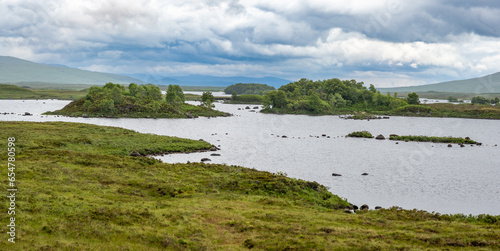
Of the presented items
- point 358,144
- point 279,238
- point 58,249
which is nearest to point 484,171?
point 358,144

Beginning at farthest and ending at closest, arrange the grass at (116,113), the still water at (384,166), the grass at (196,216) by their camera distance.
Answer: the grass at (116,113), the still water at (384,166), the grass at (196,216)

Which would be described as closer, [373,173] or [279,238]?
[279,238]

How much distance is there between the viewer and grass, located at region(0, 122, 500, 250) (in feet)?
86.9

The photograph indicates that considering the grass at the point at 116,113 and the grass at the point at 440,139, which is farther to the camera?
the grass at the point at 116,113

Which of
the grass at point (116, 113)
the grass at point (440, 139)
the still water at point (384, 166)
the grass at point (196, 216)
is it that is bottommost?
the still water at point (384, 166)

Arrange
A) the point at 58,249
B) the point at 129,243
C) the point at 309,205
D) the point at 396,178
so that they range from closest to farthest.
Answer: the point at 58,249, the point at 129,243, the point at 309,205, the point at 396,178

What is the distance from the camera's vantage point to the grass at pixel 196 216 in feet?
86.9

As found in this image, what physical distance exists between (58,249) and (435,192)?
51721 millimetres

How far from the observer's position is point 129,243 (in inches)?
1013

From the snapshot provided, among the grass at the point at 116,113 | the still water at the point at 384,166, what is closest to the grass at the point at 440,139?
the still water at the point at 384,166

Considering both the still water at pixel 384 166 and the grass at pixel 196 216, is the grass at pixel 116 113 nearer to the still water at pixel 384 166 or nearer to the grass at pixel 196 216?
the still water at pixel 384 166

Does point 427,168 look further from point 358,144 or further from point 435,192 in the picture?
point 358,144

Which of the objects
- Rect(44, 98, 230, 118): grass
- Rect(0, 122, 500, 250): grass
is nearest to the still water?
Rect(0, 122, 500, 250): grass

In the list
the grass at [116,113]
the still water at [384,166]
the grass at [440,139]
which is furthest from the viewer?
the grass at [116,113]
